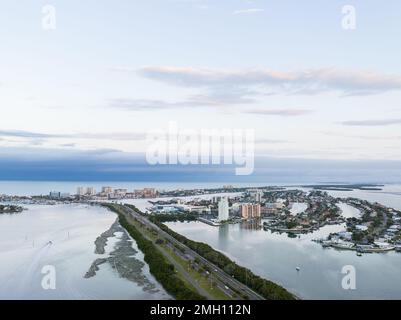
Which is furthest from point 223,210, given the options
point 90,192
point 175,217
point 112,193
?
point 90,192

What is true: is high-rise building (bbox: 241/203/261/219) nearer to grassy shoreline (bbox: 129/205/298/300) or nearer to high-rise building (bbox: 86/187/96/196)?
grassy shoreline (bbox: 129/205/298/300)

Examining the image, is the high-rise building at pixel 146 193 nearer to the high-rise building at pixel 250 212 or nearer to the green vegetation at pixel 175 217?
the green vegetation at pixel 175 217

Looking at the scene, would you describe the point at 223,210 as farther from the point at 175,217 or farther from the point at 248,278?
the point at 248,278

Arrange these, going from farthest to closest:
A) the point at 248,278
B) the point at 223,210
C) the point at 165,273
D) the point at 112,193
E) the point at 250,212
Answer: the point at 112,193
the point at 250,212
the point at 223,210
the point at 165,273
the point at 248,278

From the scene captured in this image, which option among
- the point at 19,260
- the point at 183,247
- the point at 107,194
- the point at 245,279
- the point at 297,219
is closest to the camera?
the point at 245,279

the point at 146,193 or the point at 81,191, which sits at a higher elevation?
the point at 81,191

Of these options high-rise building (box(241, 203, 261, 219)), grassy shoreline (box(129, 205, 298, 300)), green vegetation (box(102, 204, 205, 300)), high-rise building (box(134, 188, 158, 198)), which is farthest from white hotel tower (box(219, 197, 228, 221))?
high-rise building (box(134, 188, 158, 198))

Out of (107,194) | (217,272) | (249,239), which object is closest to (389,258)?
(249,239)

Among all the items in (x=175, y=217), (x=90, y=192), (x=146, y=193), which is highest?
(x=90, y=192)

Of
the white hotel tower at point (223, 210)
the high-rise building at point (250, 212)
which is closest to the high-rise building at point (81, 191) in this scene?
the high-rise building at point (250, 212)

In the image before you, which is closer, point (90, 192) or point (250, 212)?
point (250, 212)
